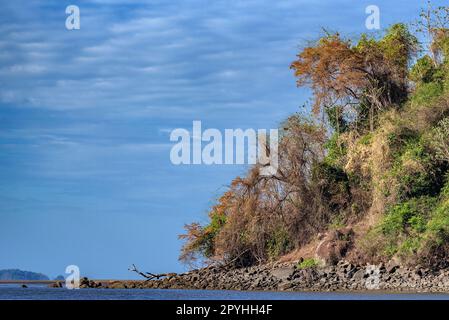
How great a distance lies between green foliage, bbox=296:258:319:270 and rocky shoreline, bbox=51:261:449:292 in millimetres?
162

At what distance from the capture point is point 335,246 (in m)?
32.9

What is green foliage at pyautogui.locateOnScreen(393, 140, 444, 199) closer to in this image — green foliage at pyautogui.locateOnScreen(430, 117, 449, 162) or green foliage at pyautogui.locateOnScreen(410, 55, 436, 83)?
green foliage at pyautogui.locateOnScreen(430, 117, 449, 162)

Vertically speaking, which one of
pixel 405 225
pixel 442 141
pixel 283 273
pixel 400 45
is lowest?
pixel 283 273

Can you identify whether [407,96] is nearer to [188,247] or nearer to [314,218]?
[314,218]

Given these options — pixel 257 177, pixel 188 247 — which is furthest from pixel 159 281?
pixel 257 177

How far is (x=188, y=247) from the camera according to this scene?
3791cm

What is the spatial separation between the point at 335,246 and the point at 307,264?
1351mm

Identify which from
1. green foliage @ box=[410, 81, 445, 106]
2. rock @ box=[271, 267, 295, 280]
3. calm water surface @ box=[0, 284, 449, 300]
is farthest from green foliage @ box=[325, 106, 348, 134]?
calm water surface @ box=[0, 284, 449, 300]

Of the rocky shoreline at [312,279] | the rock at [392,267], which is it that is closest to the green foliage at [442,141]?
the rock at [392,267]

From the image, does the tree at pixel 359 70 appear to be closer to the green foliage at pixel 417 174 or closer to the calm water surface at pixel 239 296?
the green foliage at pixel 417 174

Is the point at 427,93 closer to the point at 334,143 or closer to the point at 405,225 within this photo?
the point at 334,143

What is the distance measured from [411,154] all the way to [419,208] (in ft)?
6.82

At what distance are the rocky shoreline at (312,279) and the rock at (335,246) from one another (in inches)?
13.0

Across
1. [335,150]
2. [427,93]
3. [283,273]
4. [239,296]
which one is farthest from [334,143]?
[239,296]
